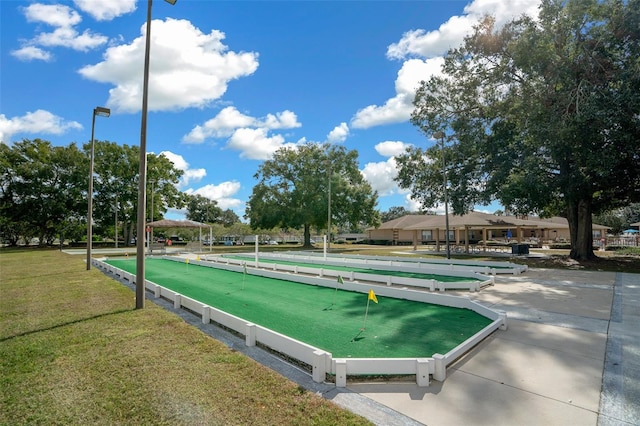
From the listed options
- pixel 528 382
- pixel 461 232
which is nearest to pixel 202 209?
pixel 461 232

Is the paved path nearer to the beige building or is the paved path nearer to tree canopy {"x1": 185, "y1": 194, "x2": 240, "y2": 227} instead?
the beige building

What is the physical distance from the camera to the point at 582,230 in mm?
18812

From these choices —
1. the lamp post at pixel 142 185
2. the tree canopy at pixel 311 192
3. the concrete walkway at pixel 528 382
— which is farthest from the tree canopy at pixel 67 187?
the concrete walkway at pixel 528 382

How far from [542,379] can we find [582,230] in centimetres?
1919

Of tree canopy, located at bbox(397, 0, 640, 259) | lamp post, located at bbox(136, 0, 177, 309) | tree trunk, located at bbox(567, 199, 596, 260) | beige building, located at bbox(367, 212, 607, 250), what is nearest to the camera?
lamp post, located at bbox(136, 0, 177, 309)

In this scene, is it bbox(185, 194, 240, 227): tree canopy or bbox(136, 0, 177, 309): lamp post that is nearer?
bbox(136, 0, 177, 309): lamp post

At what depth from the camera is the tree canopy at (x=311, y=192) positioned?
36.2 meters

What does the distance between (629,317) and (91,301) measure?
11837 mm

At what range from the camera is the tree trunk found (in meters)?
18.5

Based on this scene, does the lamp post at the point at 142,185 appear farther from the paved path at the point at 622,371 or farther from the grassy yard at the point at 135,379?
the paved path at the point at 622,371

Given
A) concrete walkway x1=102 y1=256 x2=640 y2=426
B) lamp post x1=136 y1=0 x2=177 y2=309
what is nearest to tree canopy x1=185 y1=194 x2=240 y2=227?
lamp post x1=136 y1=0 x2=177 y2=309

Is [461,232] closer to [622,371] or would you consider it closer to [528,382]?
[622,371]

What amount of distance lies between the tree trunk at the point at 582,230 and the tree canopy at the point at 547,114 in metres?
0.06

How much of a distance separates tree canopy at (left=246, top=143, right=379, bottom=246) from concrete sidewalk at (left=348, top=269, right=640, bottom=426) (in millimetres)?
29527
